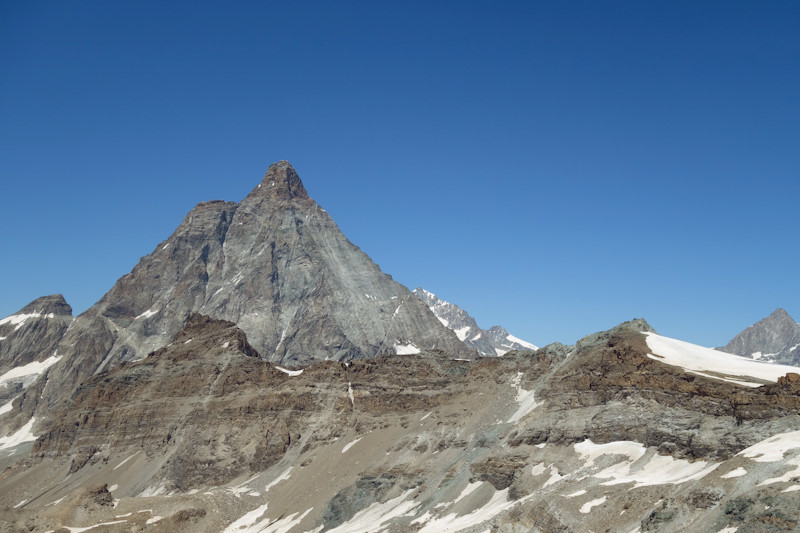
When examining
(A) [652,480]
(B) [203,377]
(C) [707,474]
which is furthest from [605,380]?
(B) [203,377]

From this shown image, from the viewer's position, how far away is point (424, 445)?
12431cm

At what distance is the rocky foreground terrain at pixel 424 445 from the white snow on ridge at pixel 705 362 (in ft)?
2.04

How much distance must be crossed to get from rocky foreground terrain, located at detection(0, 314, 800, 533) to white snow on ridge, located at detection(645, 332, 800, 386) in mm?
621

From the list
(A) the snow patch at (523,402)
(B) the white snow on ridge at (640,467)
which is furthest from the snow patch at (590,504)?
(A) the snow patch at (523,402)

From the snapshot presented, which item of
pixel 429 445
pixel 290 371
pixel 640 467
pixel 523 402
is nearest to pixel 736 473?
pixel 640 467

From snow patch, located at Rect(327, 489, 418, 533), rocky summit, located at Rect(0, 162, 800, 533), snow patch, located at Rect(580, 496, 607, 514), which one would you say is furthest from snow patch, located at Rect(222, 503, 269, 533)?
snow patch, located at Rect(580, 496, 607, 514)

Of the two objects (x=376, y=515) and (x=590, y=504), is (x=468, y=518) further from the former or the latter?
(x=376, y=515)

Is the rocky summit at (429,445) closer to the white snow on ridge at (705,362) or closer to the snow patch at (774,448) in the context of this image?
the snow patch at (774,448)

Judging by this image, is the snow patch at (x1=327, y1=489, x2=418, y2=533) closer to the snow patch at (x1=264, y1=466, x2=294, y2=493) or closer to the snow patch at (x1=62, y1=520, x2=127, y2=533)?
the snow patch at (x1=264, y1=466, x2=294, y2=493)

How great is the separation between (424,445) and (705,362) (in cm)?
4373

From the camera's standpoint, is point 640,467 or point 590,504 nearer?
point 590,504

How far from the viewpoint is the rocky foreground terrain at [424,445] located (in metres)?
73.2

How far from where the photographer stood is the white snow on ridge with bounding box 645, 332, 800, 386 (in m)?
102

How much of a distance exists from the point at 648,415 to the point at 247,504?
6412cm
